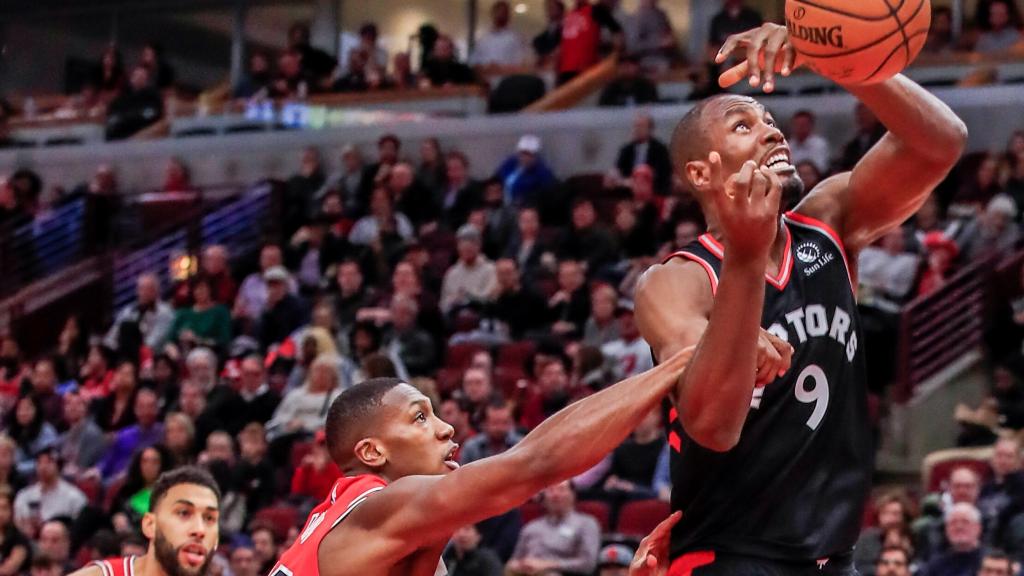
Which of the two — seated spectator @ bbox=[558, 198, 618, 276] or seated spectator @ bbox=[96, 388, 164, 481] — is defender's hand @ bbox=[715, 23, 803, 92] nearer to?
seated spectator @ bbox=[558, 198, 618, 276]

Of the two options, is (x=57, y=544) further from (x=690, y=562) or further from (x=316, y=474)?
(x=690, y=562)

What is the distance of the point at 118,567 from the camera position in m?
6.44

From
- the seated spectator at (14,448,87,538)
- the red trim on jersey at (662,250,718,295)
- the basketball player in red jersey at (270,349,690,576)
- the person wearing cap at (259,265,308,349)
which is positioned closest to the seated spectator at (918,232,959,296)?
the person wearing cap at (259,265,308,349)

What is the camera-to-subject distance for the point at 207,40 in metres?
24.3

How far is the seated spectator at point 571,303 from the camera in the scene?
13839 millimetres

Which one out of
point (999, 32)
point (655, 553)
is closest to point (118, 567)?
point (655, 553)

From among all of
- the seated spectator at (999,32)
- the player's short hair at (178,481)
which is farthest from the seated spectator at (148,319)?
the player's short hair at (178,481)

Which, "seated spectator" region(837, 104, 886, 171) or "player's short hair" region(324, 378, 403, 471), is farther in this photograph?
"seated spectator" region(837, 104, 886, 171)

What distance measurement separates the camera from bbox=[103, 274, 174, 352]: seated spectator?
1648cm

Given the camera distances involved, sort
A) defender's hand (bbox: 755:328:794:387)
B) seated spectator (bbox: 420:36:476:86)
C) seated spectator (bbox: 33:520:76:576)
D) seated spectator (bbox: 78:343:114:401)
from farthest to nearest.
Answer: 1. seated spectator (bbox: 420:36:476:86)
2. seated spectator (bbox: 78:343:114:401)
3. seated spectator (bbox: 33:520:76:576)
4. defender's hand (bbox: 755:328:794:387)

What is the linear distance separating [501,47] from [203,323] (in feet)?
18.2

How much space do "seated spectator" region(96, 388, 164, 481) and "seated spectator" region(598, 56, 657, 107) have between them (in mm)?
5765

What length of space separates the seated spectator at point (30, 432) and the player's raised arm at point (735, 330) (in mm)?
11919

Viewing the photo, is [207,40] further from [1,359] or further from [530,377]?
[530,377]
